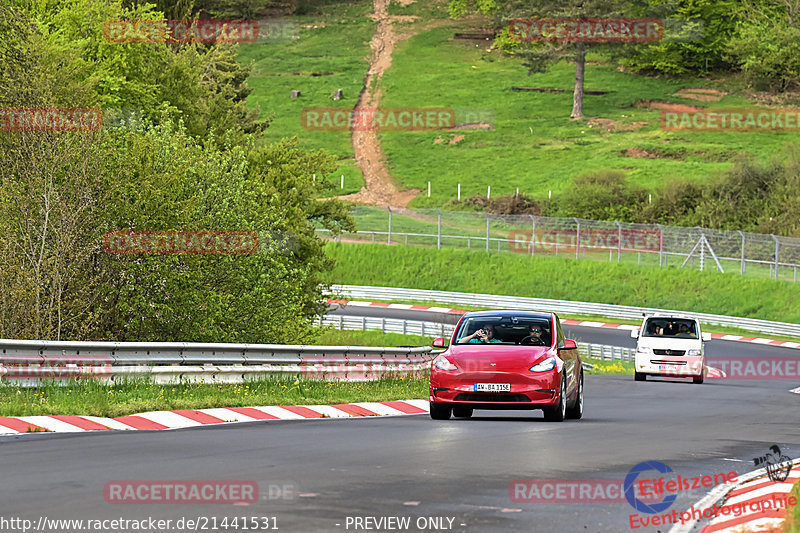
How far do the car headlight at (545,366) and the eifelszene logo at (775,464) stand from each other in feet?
11.7

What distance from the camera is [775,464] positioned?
13.3 meters

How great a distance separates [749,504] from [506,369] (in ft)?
25.0

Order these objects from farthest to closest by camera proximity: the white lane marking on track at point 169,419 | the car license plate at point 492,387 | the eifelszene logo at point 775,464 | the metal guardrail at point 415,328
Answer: the metal guardrail at point 415,328
the car license plate at point 492,387
the white lane marking on track at point 169,419
the eifelszene logo at point 775,464

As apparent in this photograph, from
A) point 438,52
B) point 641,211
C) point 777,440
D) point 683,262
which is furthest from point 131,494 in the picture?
point 438,52

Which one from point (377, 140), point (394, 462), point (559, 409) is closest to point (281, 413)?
point (559, 409)

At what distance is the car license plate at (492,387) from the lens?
57.2 ft

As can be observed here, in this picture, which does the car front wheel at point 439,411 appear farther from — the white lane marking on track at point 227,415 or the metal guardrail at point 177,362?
the metal guardrail at point 177,362

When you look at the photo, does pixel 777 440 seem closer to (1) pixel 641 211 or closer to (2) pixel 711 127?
(1) pixel 641 211

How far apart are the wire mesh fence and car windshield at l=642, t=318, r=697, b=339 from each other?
29737mm

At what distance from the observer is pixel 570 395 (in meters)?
18.8

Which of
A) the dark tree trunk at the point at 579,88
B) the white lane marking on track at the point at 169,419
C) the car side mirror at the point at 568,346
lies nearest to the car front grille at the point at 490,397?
the car side mirror at the point at 568,346

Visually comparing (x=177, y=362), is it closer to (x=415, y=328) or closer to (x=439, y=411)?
(x=439, y=411)

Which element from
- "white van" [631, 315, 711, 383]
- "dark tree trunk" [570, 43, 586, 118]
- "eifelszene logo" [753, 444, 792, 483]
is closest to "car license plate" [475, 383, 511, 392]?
"eifelszene logo" [753, 444, 792, 483]

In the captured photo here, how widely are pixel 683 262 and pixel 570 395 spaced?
4909 centimetres
